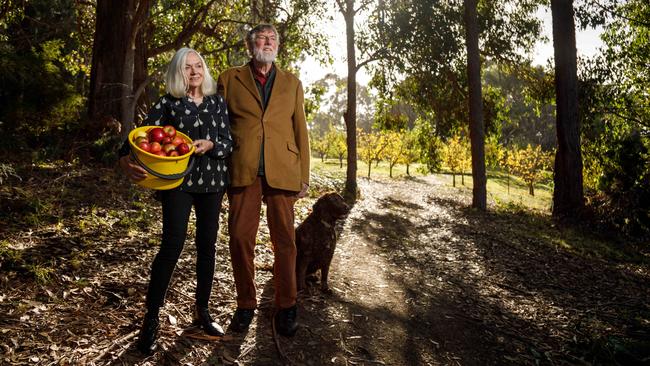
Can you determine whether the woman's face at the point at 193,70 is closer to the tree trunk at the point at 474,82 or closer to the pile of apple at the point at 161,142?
the pile of apple at the point at 161,142

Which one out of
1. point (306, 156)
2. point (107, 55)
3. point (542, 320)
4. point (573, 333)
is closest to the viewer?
point (306, 156)

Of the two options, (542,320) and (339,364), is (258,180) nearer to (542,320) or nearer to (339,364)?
(339,364)

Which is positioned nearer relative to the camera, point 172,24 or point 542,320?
point 542,320

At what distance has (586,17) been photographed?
32.0 feet

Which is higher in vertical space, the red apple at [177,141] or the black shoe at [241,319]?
the red apple at [177,141]

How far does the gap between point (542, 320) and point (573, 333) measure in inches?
13.1

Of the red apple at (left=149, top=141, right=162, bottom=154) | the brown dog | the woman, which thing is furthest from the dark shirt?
the brown dog

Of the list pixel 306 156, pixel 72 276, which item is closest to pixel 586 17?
pixel 306 156

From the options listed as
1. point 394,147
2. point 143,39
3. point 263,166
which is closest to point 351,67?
point 143,39

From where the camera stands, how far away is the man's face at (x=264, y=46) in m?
2.75

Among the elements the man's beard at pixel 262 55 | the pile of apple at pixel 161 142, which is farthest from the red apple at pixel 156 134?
the man's beard at pixel 262 55

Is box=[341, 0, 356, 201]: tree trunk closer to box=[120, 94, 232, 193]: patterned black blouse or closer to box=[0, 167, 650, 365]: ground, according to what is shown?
box=[0, 167, 650, 365]: ground

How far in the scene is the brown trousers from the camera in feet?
8.99

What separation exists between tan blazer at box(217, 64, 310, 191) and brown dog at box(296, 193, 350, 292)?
0.86m
